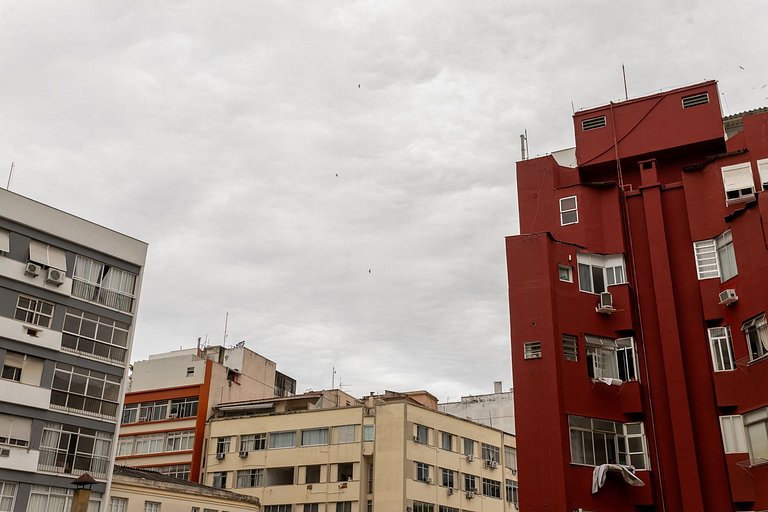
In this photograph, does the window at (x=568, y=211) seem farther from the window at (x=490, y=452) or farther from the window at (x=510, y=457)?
the window at (x=510, y=457)

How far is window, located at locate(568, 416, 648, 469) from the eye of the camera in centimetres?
3120

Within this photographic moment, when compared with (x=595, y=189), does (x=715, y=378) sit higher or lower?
lower

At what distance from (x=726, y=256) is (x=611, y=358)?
6.00 m

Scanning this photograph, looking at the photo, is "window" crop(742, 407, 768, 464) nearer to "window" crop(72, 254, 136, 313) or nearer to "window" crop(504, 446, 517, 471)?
"window" crop(72, 254, 136, 313)

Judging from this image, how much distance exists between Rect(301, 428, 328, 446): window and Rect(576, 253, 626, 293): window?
3230 cm

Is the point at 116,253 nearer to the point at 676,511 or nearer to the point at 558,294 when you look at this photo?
the point at 558,294

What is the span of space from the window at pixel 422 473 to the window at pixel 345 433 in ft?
17.0

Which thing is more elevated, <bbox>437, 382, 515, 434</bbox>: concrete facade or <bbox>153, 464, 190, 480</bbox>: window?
<bbox>437, 382, 515, 434</bbox>: concrete facade

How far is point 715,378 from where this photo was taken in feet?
101

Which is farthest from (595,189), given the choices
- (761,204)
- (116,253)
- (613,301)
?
(116,253)

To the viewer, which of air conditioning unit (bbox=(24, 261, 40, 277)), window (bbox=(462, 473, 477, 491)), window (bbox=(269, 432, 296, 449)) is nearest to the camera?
air conditioning unit (bbox=(24, 261, 40, 277))

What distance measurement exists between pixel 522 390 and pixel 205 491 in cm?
2463

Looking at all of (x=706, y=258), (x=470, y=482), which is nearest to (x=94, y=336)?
(x=706, y=258)

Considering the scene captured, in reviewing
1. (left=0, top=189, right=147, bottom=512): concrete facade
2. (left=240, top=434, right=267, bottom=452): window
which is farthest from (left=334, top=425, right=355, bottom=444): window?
(left=0, top=189, right=147, bottom=512): concrete facade
